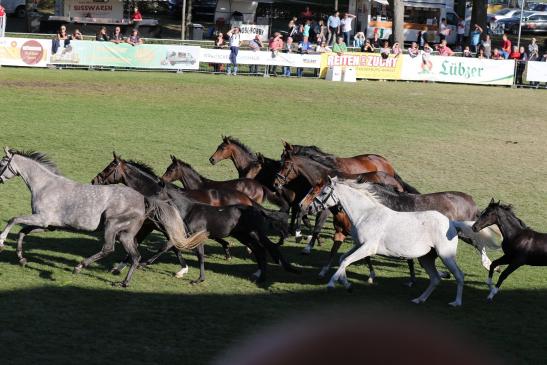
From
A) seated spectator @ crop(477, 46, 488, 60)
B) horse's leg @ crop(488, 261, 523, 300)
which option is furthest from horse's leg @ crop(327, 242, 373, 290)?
seated spectator @ crop(477, 46, 488, 60)

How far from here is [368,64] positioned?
33.7 m

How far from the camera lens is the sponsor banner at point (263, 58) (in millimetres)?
32250

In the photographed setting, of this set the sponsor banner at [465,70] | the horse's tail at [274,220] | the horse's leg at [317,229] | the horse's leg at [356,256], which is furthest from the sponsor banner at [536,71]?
the horse's leg at [356,256]

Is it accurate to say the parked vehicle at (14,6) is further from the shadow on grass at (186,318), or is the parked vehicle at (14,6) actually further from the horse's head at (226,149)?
the shadow on grass at (186,318)

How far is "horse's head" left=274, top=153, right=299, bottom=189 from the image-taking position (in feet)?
39.2

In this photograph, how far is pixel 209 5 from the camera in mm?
51406

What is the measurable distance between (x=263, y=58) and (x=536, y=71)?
A: 1137 cm

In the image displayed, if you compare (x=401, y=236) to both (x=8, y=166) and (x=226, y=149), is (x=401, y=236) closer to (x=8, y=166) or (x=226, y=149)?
(x=8, y=166)

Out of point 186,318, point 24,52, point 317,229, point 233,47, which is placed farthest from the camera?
point 233,47

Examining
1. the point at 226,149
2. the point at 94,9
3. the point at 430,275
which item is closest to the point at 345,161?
the point at 226,149

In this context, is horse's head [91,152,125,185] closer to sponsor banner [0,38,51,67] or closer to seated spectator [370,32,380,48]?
sponsor banner [0,38,51,67]

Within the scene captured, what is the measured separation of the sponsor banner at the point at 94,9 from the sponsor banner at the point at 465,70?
17289mm

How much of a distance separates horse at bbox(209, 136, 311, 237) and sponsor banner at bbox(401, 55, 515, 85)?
852 inches

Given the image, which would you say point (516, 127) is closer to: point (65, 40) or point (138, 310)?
point (65, 40)
